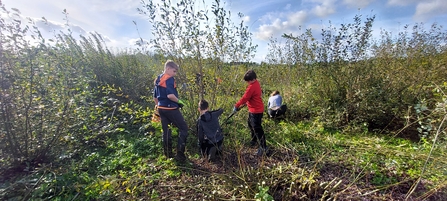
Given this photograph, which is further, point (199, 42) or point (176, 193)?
point (199, 42)

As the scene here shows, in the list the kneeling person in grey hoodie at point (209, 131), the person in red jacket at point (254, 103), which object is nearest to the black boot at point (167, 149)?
the kneeling person in grey hoodie at point (209, 131)

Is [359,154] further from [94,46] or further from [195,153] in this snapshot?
[94,46]

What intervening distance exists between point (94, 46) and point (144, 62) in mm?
1587

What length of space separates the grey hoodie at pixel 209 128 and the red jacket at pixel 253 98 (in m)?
0.52

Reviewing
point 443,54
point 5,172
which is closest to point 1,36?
point 5,172

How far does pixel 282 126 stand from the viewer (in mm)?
4699

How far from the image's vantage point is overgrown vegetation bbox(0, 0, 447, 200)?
7.90 feet

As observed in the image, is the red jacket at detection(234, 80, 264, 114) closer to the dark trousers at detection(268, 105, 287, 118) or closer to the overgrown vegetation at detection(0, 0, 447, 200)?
the overgrown vegetation at detection(0, 0, 447, 200)

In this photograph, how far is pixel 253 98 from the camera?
3619 millimetres

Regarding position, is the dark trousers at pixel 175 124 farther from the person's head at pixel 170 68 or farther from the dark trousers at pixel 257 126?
the dark trousers at pixel 257 126

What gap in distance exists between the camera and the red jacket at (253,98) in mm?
3549

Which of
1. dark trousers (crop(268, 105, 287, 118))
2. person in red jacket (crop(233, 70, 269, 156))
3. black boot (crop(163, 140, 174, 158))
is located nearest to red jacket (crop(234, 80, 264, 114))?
person in red jacket (crop(233, 70, 269, 156))

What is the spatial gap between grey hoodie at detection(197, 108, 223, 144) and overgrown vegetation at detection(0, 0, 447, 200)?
0.37 m

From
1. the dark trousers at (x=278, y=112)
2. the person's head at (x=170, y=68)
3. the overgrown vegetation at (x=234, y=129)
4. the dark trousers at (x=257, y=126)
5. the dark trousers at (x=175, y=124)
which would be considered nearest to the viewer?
the overgrown vegetation at (x=234, y=129)
